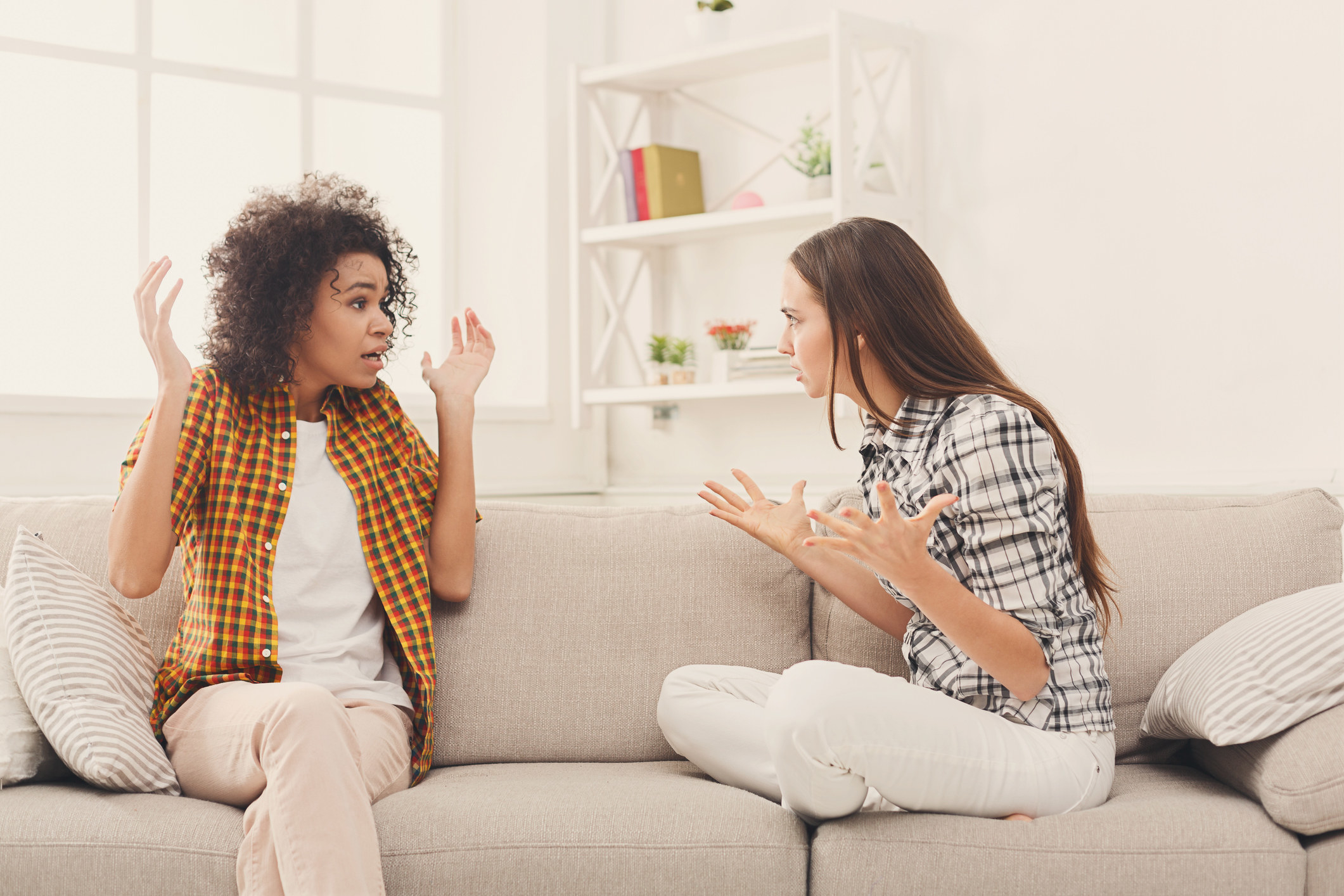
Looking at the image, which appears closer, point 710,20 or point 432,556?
point 432,556

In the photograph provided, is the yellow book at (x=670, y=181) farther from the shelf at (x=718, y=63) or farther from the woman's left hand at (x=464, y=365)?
the woman's left hand at (x=464, y=365)

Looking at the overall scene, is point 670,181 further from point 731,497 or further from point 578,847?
point 578,847

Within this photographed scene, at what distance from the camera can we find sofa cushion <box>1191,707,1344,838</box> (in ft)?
4.52

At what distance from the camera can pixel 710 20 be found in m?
3.33

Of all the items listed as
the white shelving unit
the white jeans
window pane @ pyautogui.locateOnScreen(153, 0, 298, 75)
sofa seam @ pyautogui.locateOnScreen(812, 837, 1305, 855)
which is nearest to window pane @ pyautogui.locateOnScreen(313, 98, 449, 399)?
window pane @ pyautogui.locateOnScreen(153, 0, 298, 75)

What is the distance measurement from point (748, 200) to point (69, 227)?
1760mm

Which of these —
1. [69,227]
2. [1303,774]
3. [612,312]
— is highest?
[69,227]

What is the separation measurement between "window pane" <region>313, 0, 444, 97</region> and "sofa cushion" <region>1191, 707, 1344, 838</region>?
2.95m

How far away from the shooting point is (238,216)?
5.87 ft

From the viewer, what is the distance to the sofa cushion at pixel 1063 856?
1.36 metres

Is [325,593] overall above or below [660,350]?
below

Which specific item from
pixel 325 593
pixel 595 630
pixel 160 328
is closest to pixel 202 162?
pixel 160 328

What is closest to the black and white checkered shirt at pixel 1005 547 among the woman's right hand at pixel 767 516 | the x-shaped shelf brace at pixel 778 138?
the woman's right hand at pixel 767 516

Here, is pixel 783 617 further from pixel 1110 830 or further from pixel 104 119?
pixel 104 119
